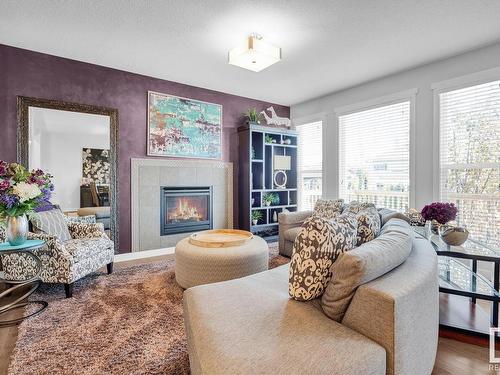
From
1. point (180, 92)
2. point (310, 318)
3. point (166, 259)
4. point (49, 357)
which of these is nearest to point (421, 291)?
point (310, 318)

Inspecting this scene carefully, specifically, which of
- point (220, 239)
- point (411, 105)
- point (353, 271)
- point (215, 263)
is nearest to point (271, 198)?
point (220, 239)

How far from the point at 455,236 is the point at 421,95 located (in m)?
2.25

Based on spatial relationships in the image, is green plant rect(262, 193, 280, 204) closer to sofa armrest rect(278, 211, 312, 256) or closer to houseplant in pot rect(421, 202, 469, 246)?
sofa armrest rect(278, 211, 312, 256)

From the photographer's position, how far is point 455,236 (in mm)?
2326

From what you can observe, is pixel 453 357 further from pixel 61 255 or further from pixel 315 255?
pixel 61 255

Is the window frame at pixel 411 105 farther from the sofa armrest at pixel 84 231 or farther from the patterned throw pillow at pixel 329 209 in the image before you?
the sofa armrest at pixel 84 231

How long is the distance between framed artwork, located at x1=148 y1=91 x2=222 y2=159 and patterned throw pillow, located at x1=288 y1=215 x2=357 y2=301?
3.49m

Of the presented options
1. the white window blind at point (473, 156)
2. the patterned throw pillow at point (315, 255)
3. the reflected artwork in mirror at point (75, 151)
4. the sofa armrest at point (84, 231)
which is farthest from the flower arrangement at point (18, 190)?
the white window blind at point (473, 156)

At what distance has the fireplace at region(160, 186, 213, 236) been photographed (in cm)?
441

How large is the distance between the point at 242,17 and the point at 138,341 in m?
2.81

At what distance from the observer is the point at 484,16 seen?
2.59 m

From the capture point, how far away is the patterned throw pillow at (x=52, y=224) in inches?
114

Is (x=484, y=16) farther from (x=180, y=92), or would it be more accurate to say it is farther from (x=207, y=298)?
(x=180, y=92)

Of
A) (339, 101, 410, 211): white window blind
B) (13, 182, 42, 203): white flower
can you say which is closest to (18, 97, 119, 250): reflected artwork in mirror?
(13, 182, 42, 203): white flower
